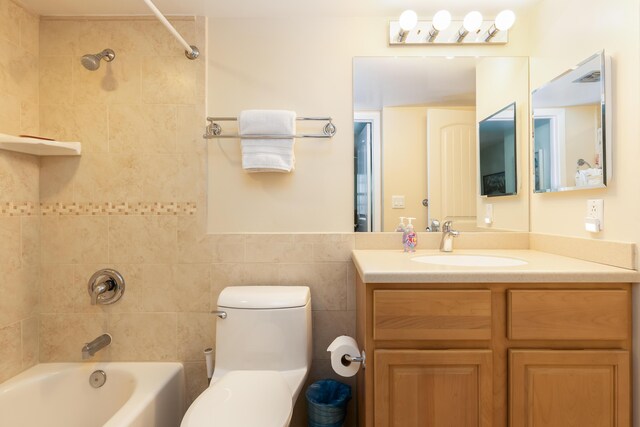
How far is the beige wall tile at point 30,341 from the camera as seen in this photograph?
62.4 inches

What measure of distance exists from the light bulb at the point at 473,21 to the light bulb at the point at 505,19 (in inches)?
3.5

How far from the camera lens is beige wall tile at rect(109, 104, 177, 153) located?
1671 mm

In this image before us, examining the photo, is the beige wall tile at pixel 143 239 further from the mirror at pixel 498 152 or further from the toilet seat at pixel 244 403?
the mirror at pixel 498 152

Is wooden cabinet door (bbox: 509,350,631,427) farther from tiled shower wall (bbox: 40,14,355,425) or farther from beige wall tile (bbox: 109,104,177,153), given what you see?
beige wall tile (bbox: 109,104,177,153)

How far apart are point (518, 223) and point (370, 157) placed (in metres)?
0.86

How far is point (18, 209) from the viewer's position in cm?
155

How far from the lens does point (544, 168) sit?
1.51 meters

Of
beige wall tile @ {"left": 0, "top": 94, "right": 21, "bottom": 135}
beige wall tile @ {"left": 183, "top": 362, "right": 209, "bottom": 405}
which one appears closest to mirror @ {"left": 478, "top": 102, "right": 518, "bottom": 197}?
beige wall tile @ {"left": 183, "top": 362, "right": 209, "bottom": 405}

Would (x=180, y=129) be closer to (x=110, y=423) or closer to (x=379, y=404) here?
(x=110, y=423)

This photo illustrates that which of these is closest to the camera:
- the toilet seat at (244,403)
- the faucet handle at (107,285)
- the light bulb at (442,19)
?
the toilet seat at (244,403)

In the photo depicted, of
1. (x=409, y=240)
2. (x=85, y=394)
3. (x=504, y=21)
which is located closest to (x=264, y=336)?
(x=409, y=240)

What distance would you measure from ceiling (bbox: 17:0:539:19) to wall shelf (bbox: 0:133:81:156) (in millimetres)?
689

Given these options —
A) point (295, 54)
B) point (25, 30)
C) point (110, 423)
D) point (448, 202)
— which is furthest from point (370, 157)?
point (25, 30)

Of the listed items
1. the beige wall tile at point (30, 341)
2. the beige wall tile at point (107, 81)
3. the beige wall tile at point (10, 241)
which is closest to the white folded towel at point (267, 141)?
the beige wall tile at point (107, 81)
